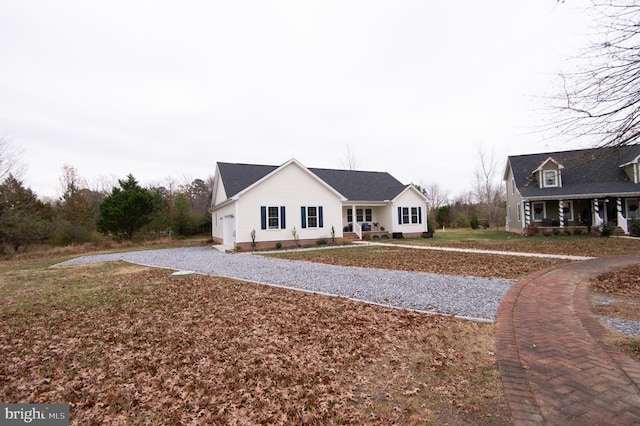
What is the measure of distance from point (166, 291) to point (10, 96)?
503 inches

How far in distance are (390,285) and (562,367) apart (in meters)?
4.89

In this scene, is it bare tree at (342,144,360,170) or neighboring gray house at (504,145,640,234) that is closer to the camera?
neighboring gray house at (504,145,640,234)

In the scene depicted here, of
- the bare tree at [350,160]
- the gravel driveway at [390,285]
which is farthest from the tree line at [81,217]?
the bare tree at [350,160]

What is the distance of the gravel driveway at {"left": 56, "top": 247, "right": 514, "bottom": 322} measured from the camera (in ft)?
21.2

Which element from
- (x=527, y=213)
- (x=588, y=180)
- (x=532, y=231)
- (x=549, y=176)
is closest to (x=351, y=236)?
Result: (x=532, y=231)

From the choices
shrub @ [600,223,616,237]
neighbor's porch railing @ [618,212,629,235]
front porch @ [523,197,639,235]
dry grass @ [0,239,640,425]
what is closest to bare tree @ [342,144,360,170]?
front porch @ [523,197,639,235]

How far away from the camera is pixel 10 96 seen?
1342 centimetres

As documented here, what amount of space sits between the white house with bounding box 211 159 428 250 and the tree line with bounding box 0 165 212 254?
7312 mm

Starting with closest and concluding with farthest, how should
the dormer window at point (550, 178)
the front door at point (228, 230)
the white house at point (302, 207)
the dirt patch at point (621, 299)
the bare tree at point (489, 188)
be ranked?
1. the dirt patch at point (621, 299)
2. the white house at point (302, 207)
3. the front door at point (228, 230)
4. the dormer window at point (550, 178)
5. the bare tree at point (489, 188)

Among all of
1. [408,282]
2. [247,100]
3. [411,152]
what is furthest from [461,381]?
[411,152]

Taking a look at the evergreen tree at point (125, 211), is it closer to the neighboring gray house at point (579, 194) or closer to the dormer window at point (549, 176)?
the neighboring gray house at point (579, 194)

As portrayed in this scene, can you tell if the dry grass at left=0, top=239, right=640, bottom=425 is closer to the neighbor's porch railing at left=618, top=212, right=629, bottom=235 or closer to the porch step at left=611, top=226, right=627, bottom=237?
the porch step at left=611, top=226, right=627, bottom=237

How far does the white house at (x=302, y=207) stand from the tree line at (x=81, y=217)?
731 cm

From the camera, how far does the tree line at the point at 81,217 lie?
22.2 metres
